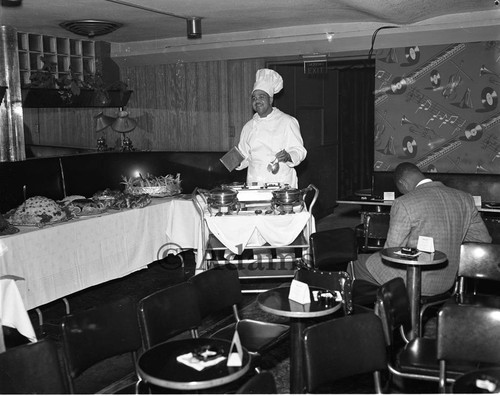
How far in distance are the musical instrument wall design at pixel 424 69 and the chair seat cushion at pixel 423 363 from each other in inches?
139

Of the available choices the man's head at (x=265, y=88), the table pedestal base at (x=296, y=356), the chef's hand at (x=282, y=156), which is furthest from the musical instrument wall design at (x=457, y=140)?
the table pedestal base at (x=296, y=356)

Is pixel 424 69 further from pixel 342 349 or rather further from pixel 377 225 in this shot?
pixel 342 349

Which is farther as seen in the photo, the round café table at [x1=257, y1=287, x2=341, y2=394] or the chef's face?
the chef's face

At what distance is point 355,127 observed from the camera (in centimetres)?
864

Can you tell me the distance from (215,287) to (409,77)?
3.57m

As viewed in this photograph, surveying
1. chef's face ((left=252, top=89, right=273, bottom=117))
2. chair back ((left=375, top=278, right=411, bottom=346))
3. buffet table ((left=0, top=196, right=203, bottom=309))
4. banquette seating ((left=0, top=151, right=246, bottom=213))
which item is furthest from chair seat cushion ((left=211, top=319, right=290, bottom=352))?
banquette seating ((left=0, top=151, right=246, bottom=213))

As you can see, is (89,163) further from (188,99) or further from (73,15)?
(188,99)

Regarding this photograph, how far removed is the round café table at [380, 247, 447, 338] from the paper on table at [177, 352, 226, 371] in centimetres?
142

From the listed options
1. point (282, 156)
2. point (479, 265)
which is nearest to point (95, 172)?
point (282, 156)

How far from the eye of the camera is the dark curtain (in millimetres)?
8523

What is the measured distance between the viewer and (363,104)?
8.59m

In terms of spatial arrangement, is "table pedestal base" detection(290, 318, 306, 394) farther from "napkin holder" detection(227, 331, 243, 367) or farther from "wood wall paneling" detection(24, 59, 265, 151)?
"wood wall paneling" detection(24, 59, 265, 151)

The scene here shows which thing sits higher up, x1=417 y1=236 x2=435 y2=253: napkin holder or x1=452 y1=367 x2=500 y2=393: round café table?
x1=417 y1=236 x2=435 y2=253: napkin holder

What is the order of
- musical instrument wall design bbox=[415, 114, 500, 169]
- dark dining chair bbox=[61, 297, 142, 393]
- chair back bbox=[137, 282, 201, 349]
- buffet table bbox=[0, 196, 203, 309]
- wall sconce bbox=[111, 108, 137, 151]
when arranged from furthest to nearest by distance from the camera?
wall sconce bbox=[111, 108, 137, 151], musical instrument wall design bbox=[415, 114, 500, 169], buffet table bbox=[0, 196, 203, 309], chair back bbox=[137, 282, 201, 349], dark dining chair bbox=[61, 297, 142, 393]
